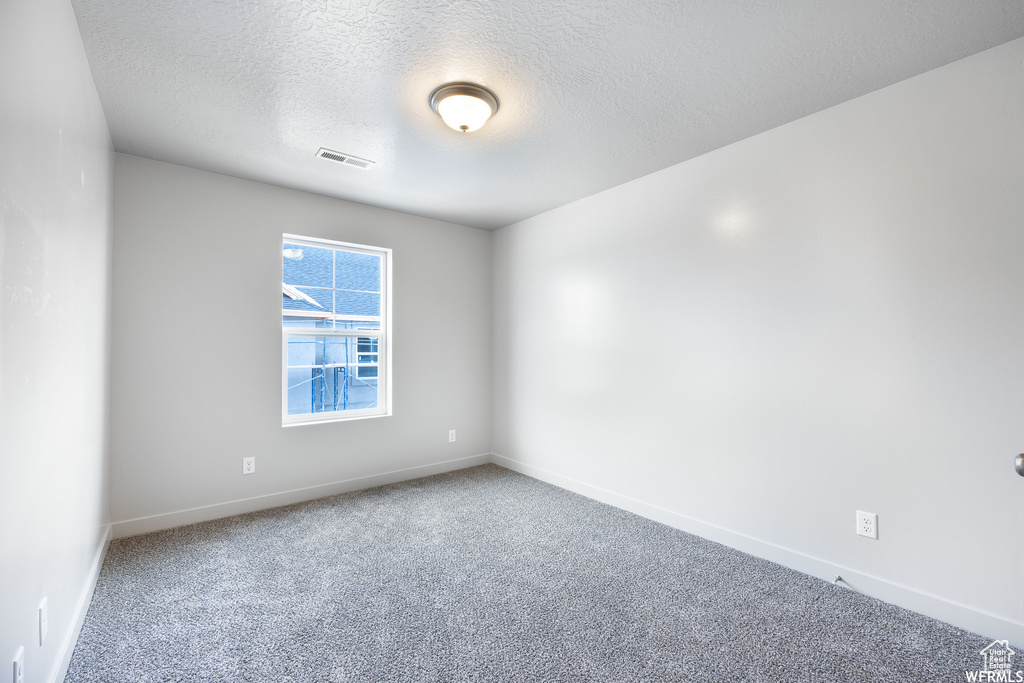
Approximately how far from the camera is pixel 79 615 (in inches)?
77.7

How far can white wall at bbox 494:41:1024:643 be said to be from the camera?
195 cm

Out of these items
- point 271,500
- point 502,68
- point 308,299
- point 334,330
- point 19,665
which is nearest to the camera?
point 19,665

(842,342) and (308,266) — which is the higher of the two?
(308,266)

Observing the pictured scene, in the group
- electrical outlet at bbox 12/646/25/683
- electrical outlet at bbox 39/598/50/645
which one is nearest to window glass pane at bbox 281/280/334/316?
electrical outlet at bbox 39/598/50/645

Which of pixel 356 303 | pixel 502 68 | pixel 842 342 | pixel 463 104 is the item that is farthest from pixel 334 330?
pixel 842 342

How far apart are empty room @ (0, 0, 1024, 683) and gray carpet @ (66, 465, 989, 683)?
0.06 ft

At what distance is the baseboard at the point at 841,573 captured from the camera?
1.93 meters

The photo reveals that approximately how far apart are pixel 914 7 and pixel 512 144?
72.9 inches

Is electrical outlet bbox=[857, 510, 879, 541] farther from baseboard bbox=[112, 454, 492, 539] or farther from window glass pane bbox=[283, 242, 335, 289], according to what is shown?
window glass pane bbox=[283, 242, 335, 289]

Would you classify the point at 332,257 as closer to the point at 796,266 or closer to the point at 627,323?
the point at 627,323

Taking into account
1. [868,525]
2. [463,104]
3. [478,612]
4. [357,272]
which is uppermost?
[463,104]

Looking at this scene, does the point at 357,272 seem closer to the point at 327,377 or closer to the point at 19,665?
the point at 327,377

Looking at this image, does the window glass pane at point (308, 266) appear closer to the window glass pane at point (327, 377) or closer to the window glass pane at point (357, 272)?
the window glass pane at point (357, 272)

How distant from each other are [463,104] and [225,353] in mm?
2432
